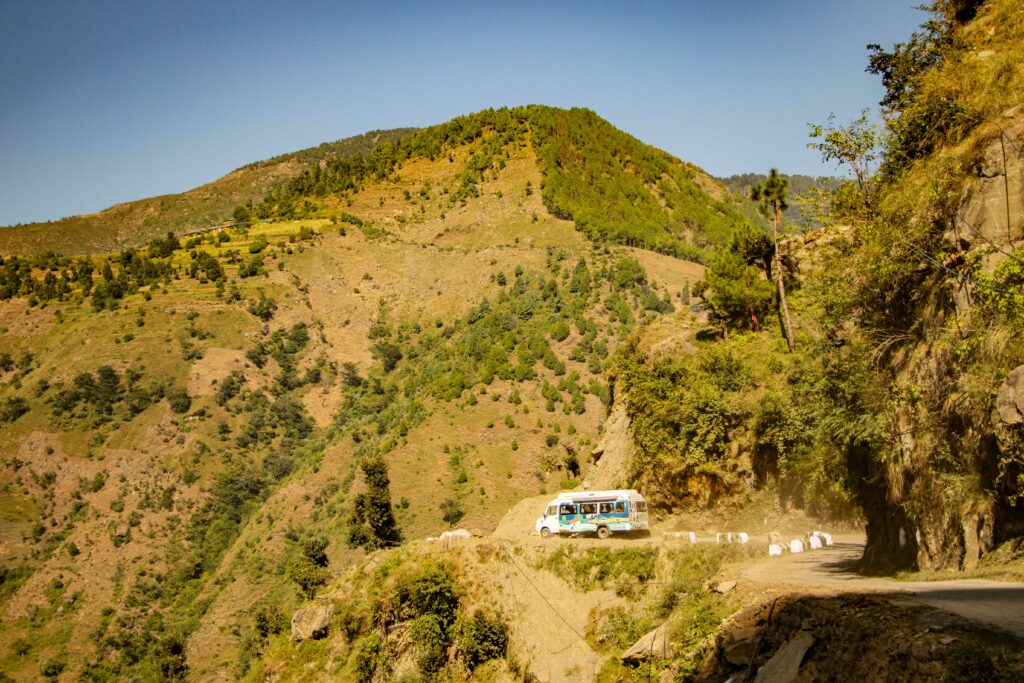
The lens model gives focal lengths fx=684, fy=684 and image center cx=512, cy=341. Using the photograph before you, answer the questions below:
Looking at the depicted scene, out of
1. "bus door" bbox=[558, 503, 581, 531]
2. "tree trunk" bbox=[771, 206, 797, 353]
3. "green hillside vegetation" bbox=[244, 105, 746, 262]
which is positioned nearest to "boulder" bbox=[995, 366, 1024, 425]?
"bus door" bbox=[558, 503, 581, 531]

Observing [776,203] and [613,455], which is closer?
[776,203]

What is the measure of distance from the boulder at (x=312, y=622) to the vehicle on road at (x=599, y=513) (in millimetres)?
9165

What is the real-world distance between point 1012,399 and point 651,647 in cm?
1006

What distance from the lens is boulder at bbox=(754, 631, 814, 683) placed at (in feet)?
35.1

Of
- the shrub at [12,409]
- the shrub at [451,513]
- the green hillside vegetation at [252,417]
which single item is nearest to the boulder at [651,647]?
the green hillside vegetation at [252,417]

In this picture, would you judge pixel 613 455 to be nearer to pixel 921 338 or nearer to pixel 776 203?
pixel 776 203

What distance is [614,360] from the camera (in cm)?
3906

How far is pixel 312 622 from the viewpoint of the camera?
89.6 feet

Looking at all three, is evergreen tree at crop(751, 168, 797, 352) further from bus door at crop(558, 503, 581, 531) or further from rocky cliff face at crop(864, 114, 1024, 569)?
rocky cliff face at crop(864, 114, 1024, 569)

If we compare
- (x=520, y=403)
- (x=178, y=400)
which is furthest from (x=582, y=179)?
(x=178, y=400)

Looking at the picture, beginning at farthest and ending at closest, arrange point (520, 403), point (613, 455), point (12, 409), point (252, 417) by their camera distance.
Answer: point (252, 417) → point (12, 409) → point (520, 403) → point (613, 455)

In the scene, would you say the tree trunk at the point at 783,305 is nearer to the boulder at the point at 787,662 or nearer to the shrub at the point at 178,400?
the boulder at the point at 787,662

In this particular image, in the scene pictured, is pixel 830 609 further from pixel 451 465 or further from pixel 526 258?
pixel 526 258

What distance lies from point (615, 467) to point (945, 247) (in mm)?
22637
